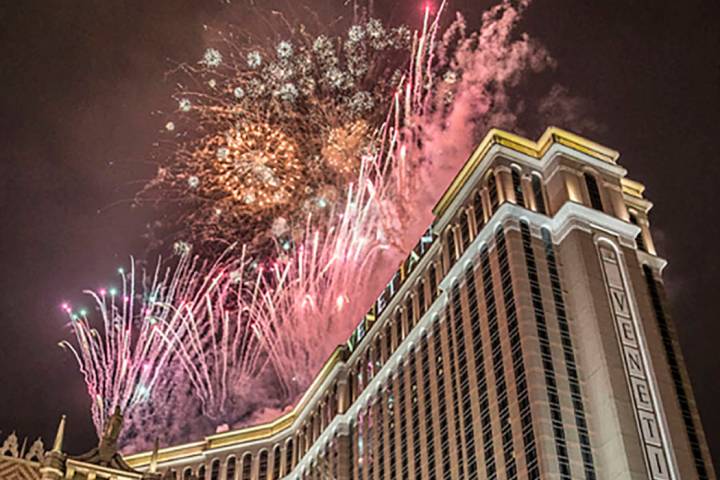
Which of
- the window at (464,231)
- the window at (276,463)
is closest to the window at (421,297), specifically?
A: the window at (464,231)

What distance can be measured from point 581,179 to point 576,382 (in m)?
29.4

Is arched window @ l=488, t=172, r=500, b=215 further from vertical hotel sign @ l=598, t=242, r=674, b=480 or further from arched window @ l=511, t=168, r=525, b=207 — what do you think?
vertical hotel sign @ l=598, t=242, r=674, b=480

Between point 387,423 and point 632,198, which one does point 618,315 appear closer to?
point 632,198

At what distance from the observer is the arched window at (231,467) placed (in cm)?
16525

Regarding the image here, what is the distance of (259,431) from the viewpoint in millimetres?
167875

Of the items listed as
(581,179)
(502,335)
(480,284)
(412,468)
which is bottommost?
(412,468)

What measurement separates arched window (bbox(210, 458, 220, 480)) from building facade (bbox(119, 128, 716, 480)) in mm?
29421

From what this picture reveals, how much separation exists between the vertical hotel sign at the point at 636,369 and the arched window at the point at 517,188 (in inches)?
411

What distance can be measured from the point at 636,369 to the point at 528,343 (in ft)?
38.2

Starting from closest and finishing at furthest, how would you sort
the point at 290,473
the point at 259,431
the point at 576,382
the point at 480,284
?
the point at 576,382
the point at 480,284
the point at 290,473
the point at 259,431

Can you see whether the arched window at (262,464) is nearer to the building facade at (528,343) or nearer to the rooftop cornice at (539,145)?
the building facade at (528,343)

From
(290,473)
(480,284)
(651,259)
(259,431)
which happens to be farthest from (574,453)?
(259,431)

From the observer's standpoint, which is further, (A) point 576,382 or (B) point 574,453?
(A) point 576,382

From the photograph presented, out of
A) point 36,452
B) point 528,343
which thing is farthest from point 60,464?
point 528,343
